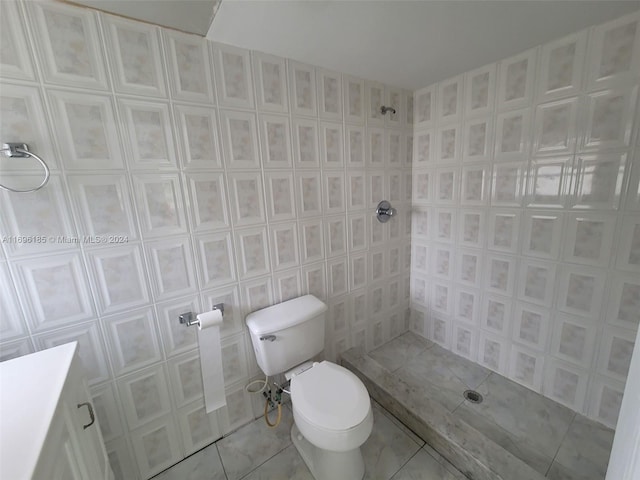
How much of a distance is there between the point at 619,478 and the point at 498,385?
1396mm

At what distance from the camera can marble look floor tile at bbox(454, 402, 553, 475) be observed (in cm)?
133

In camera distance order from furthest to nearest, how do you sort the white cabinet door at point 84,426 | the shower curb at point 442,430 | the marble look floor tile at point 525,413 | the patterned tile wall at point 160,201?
the marble look floor tile at point 525,413 < the shower curb at point 442,430 < the patterned tile wall at point 160,201 < the white cabinet door at point 84,426

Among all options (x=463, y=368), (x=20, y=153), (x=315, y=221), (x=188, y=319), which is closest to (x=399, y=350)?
(x=463, y=368)

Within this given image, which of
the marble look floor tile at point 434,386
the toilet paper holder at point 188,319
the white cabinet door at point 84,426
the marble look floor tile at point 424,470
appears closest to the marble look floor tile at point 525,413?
the marble look floor tile at point 434,386

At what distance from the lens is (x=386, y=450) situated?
145 centimetres

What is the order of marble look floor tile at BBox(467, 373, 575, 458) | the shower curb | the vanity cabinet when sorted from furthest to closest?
marble look floor tile at BBox(467, 373, 575, 458) < the shower curb < the vanity cabinet

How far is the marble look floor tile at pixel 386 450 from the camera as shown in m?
1.35

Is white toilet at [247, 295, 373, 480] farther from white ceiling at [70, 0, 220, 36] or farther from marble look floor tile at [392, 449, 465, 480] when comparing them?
white ceiling at [70, 0, 220, 36]

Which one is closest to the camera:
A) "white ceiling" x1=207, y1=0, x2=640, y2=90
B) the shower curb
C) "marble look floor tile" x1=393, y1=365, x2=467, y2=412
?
"white ceiling" x1=207, y1=0, x2=640, y2=90

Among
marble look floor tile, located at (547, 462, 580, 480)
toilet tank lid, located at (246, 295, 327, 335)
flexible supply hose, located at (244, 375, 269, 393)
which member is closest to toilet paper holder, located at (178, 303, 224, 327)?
toilet tank lid, located at (246, 295, 327, 335)

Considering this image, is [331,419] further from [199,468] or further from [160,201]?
[160,201]

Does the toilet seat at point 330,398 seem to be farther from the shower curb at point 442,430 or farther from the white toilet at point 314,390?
the shower curb at point 442,430

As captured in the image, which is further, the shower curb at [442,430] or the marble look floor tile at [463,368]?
the marble look floor tile at [463,368]

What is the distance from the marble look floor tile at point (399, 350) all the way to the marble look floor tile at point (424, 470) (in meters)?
0.59
